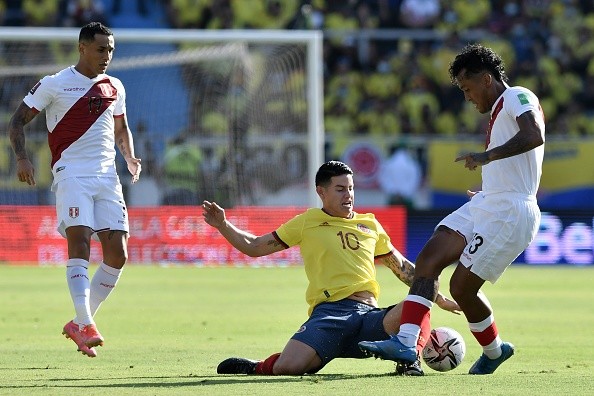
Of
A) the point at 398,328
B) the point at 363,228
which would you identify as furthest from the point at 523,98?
the point at 398,328

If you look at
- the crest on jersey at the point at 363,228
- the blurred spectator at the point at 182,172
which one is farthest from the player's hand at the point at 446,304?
the blurred spectator at the point at 182,172

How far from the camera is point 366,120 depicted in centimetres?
2894

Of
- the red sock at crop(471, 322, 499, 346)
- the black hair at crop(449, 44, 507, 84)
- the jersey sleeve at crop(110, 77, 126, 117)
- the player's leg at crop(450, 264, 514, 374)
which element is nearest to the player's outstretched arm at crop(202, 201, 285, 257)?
the player's leg at crop(450, 264, 514, 374)

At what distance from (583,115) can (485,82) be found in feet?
71.0

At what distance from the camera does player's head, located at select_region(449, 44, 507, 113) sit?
27.7ft

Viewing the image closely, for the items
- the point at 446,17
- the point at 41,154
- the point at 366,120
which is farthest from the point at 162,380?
the point at 446,17

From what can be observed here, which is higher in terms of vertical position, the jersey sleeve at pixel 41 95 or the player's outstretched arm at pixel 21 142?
the jersey sleeve at pixel 41 95

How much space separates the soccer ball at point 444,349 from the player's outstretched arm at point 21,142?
3209 millimetres

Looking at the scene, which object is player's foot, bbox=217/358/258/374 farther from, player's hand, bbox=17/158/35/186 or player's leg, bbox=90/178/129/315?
player's hand, bbox=17/158/35/186

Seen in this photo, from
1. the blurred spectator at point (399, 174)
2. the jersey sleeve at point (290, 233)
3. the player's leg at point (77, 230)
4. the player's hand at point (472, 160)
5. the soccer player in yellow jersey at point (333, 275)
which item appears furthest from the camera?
the blurred spectator at point (399, 174)

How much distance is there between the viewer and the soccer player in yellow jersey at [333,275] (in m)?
8.34

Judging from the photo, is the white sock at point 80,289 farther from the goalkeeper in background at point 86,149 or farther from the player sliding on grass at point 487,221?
the player sliding on grass at point 487,221

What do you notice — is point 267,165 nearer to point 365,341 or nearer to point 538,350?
point 538,350

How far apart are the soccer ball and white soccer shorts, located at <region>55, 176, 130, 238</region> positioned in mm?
2679
